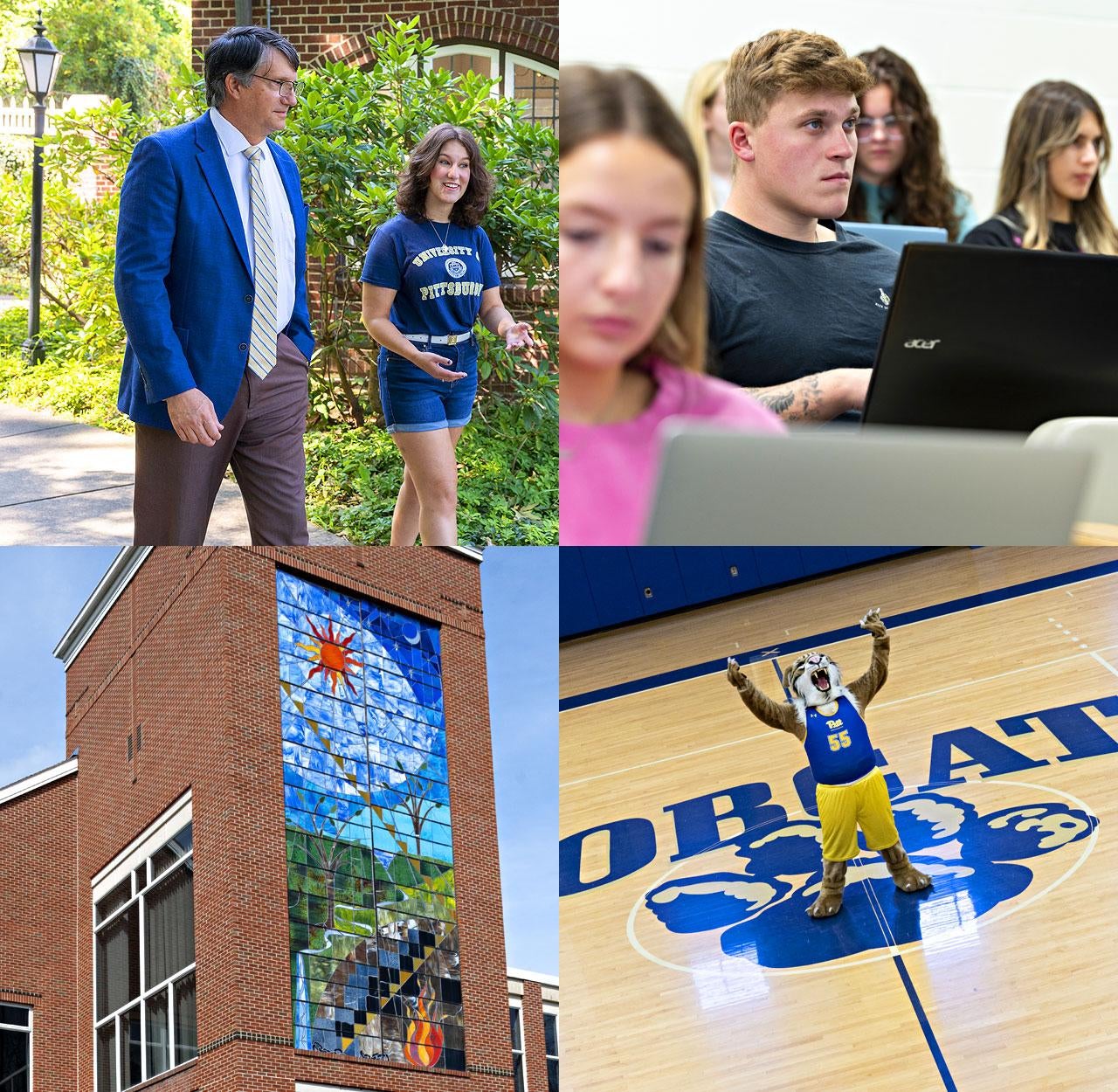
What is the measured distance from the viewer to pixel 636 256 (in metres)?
1.63

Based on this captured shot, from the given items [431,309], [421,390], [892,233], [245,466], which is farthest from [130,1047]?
[892,233]

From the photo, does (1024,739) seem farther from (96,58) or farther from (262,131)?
(96,58)

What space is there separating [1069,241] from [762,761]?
280cm

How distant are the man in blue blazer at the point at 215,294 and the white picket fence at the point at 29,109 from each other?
33.4 inches

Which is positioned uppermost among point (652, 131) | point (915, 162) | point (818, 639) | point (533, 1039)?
point (915, 162)

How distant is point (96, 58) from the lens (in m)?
4.97

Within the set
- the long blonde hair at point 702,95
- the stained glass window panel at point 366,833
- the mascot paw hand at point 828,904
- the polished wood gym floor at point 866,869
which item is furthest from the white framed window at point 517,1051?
the long blonde hair at point 702,95

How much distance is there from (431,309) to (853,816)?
7.98 ft

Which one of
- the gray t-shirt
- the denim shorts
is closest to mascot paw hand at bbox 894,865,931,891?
the gray t-shirt

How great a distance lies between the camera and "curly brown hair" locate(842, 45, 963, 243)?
225 inches

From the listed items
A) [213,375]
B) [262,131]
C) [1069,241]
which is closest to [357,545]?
[213,375]

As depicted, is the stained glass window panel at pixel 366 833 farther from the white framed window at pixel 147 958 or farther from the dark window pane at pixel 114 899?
the dark window pane at pixel 114 899

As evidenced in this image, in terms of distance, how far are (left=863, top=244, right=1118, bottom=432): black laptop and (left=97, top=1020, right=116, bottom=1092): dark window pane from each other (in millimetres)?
5917

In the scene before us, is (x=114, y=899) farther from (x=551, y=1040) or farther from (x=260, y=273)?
(x=260, y=273)
